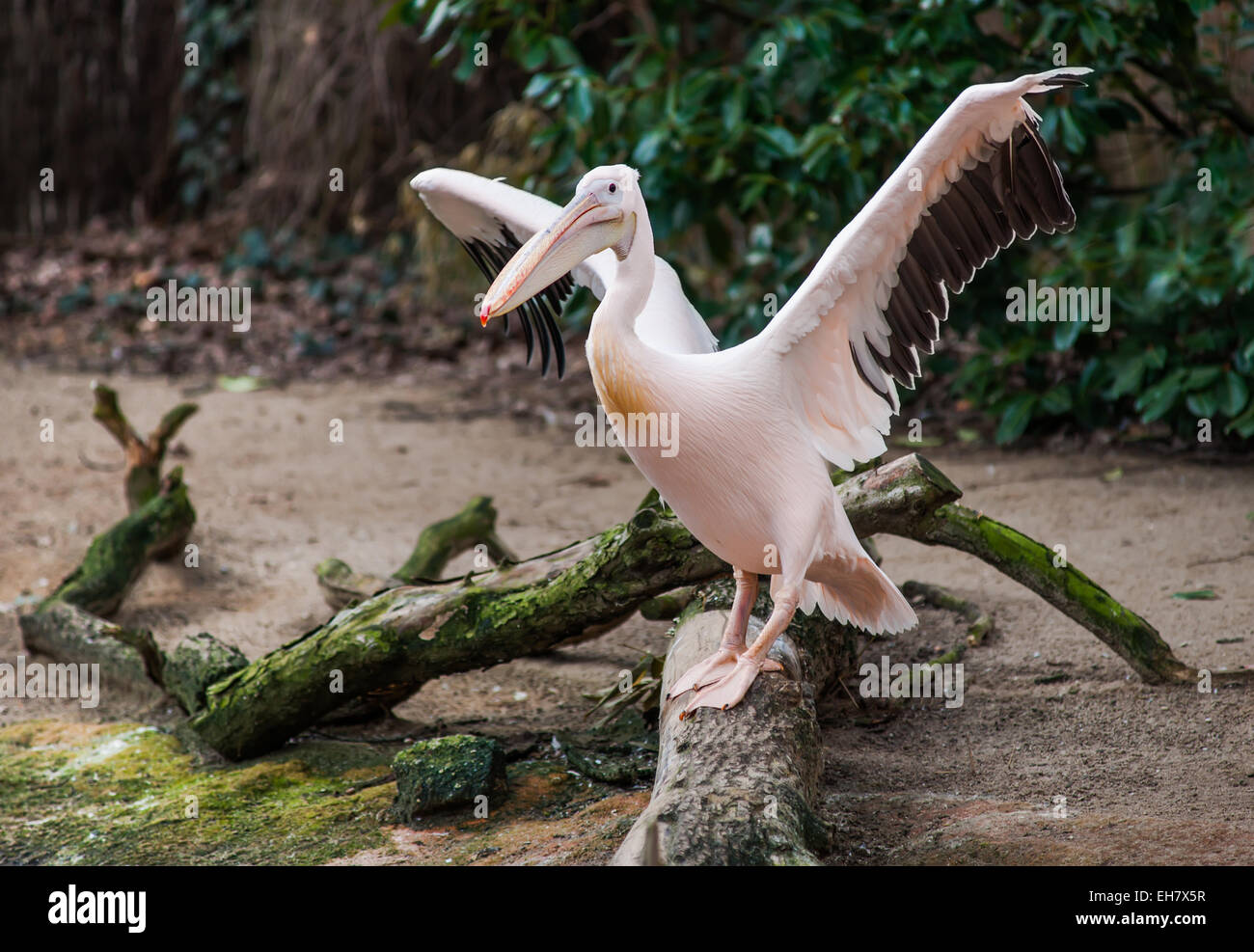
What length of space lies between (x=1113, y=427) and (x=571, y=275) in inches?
114

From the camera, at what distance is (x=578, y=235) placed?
248 cm

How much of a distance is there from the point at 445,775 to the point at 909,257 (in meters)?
1.53

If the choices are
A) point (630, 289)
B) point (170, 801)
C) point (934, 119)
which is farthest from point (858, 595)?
point (934, 119)

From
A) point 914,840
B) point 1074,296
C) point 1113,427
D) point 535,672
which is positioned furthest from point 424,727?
point 1113,427

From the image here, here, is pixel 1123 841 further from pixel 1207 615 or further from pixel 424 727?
pixel 424 727

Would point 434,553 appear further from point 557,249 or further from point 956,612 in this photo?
point 557,249

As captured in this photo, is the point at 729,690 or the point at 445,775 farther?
the point at 445,775

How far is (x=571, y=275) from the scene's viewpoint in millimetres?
3566

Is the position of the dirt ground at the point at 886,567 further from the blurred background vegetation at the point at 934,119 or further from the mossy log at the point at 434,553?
Result: the blurred background vegetation at the point at 934,119

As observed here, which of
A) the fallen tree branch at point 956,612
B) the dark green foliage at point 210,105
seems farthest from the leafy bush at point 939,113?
the dark green foliage at point 210,105

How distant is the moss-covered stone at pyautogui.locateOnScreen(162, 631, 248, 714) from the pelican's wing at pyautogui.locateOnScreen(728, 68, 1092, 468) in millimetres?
1804

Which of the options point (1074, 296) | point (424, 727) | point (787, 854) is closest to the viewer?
point (787, 854)

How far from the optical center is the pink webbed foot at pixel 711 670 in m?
2.66

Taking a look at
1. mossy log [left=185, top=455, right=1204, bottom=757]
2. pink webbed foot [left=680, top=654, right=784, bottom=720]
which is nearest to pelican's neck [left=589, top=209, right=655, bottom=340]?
mossy log [left=185, top=455, right=1204, bottom=757]
